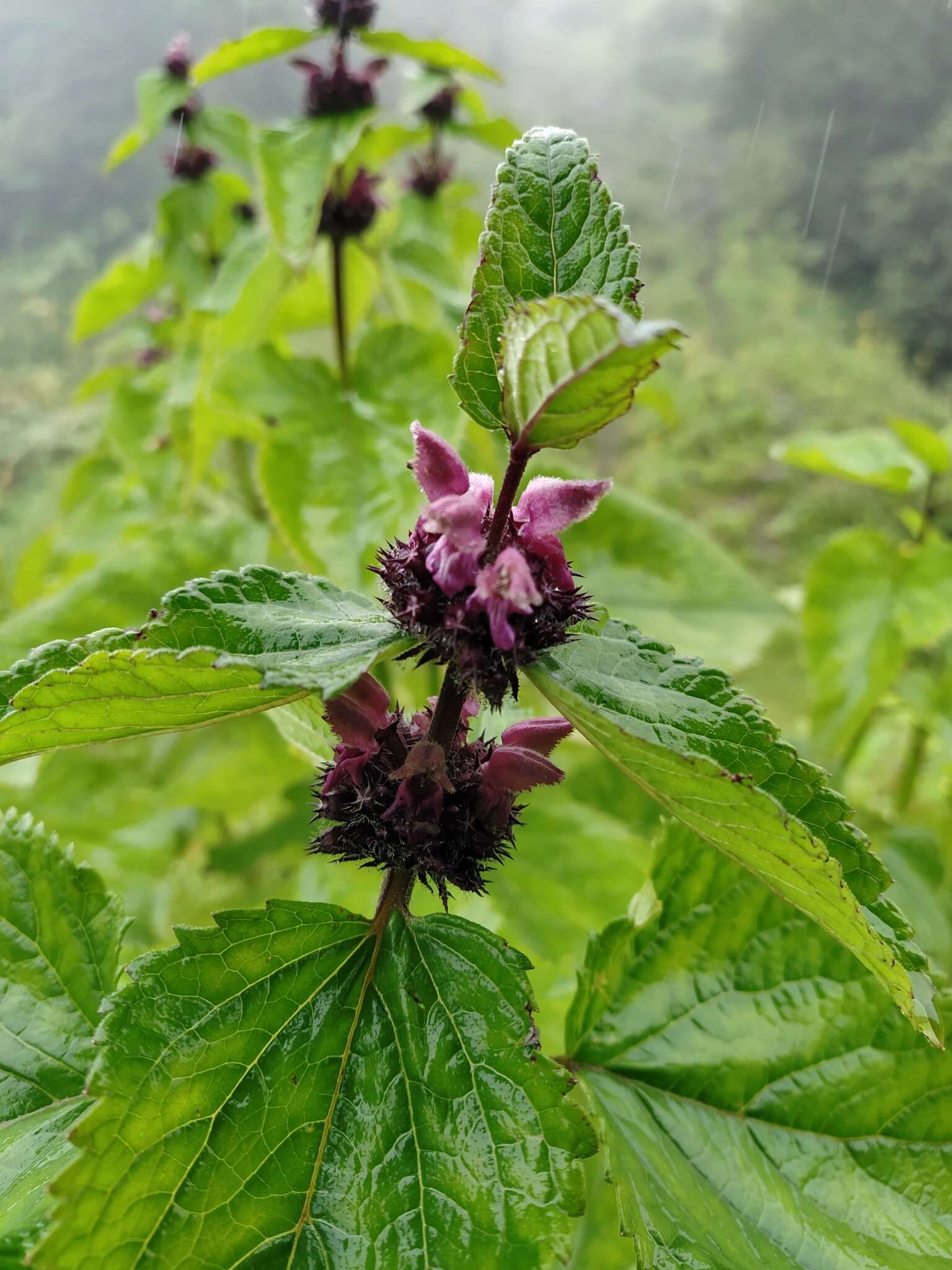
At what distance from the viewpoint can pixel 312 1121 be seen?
0.40 m

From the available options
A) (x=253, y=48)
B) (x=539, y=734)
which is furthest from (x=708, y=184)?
(x=539, y=734)

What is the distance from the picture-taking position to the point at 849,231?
4.48m

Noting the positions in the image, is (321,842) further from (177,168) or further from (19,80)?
(19,80)

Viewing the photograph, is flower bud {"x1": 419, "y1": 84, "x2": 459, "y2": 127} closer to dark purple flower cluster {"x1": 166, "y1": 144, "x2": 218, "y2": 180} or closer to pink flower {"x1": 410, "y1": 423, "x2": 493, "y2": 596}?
dark purple flower cluster {"x1": 166, "y1": 144, "x2": 218, "y2": 180}

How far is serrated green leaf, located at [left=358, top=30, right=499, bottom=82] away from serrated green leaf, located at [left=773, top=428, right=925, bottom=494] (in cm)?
77

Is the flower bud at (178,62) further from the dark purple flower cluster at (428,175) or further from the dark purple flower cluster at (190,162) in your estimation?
the dark purple flower cluster at (428,175)

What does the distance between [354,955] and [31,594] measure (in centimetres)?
178

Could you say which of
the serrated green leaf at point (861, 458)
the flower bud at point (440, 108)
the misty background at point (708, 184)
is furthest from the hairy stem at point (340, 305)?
the misty background at point (708, 184)

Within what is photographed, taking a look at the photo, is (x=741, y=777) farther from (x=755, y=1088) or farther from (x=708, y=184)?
(x=708, y=184)

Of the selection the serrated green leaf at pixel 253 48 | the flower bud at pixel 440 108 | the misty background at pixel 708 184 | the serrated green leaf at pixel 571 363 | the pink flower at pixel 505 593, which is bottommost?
the pink flower at pixel 505 593

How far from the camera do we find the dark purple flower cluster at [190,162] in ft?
5.03

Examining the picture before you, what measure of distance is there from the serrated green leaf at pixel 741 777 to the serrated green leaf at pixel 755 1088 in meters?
0.17

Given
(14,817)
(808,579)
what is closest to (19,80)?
(808,579)

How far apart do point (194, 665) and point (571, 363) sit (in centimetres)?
16
